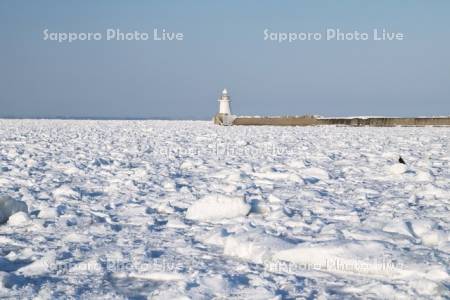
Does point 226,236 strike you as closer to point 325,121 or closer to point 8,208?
point 8,208

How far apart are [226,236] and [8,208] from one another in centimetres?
152

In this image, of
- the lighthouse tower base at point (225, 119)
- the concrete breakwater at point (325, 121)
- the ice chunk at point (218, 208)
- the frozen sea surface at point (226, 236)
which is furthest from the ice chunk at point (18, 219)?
the lighthouse tower base at point (225, 119)

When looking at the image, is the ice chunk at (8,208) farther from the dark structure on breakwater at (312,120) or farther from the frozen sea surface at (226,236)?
the dark structure on breakwater at (312,120)

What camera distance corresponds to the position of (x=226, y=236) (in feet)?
10.0

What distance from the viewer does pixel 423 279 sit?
87.9 inches

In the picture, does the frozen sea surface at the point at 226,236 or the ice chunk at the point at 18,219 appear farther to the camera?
the ice chunk at the point at 18,219

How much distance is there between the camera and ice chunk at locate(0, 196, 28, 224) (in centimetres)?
341

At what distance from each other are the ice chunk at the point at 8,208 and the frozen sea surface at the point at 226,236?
76 millimetres

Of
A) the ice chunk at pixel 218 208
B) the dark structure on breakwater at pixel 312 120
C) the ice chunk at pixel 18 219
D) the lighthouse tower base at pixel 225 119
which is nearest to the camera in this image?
the ice chunk at pixel 18 219

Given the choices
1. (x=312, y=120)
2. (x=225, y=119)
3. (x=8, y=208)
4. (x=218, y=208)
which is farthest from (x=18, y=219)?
(x=225, y=119)

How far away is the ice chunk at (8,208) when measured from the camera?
3406 millimetres

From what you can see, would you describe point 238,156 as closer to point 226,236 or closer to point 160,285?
point 226,236

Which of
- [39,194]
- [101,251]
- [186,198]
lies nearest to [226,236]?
[101,251]

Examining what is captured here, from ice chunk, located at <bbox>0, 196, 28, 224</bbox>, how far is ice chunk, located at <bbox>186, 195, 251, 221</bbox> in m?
1.16
